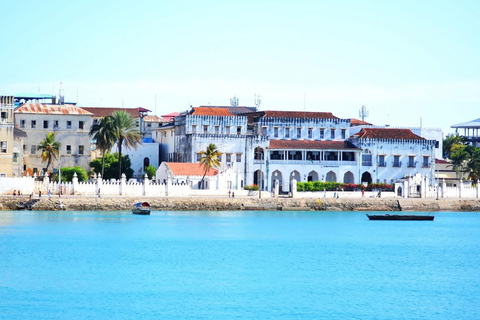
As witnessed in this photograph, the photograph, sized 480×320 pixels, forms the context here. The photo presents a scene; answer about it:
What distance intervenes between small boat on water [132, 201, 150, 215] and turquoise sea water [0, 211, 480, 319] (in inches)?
79.1

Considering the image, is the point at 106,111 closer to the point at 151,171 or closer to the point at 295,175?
the point at 151,171

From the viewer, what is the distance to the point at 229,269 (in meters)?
51.6

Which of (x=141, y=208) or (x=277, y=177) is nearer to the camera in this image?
(x=141, y=208)

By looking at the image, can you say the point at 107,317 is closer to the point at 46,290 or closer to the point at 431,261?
the point at 46,290

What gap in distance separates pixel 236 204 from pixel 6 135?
22.7 m

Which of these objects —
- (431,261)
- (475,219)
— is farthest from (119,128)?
(431,261)

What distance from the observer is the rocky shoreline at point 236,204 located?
8262cm

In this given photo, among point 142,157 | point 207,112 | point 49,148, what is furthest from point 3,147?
point 142,157

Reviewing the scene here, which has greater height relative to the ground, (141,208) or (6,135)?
(6,135)

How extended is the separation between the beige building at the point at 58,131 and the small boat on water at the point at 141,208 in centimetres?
1681

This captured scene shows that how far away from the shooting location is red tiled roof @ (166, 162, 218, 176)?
307ft

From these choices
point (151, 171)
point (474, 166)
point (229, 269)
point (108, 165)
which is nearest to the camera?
point (229, 269)

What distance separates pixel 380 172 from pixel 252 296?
64.0m

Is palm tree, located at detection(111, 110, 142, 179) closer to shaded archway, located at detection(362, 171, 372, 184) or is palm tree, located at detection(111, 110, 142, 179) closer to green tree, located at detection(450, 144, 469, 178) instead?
shaded archway, located at detection(362, 171, 372, 184)
